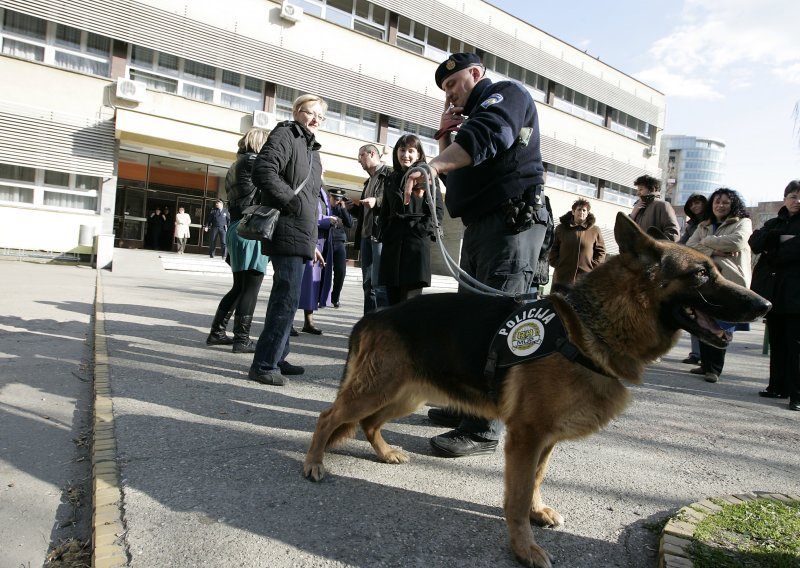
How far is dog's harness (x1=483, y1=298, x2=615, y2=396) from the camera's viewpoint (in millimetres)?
2312

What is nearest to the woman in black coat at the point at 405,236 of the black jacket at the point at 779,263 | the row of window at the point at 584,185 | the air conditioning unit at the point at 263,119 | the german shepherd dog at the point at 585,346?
the german shepherd dog at the point at 585,346

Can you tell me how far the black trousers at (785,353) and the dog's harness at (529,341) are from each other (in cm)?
418

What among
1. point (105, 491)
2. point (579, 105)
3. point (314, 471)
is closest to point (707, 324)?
point (314, 471)

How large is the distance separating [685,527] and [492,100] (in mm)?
2327

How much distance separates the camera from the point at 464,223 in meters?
3.62

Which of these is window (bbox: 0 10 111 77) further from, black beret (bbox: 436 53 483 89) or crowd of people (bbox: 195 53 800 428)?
black beret (bbox: 436 53 483 89)

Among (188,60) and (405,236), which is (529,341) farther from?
(188,60)

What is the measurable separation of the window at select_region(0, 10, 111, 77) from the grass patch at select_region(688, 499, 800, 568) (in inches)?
847

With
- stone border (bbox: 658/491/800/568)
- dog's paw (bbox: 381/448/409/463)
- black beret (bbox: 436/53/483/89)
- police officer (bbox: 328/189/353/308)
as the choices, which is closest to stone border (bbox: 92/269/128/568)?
dog's paw (bbox: 381/448/409/463)

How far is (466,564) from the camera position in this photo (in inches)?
83.9

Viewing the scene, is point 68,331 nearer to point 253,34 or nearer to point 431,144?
point 253,34

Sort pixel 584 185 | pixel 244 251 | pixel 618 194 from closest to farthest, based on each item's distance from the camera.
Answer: pixel 244 251
pixel 584 185
pixel 618 194

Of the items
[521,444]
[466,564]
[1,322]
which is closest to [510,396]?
[521,444]

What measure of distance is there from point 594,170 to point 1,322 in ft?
109
